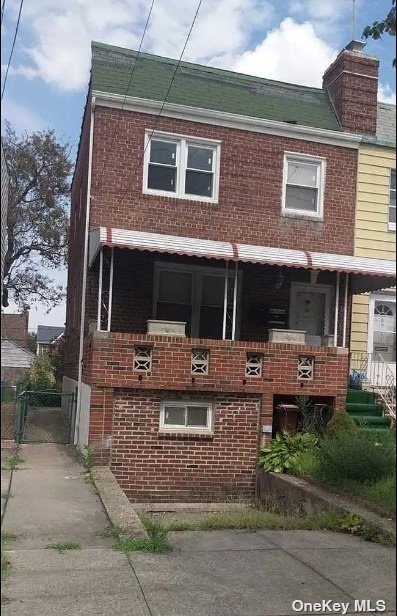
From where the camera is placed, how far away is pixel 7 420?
169cm

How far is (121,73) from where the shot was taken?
33.1 ft

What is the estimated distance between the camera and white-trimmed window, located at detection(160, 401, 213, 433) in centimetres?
911

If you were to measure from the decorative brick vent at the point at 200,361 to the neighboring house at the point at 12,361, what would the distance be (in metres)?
7.40

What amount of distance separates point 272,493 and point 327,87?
750 cm

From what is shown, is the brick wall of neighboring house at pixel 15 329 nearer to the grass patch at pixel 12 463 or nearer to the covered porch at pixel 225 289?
the grass patch at pixel 12 463

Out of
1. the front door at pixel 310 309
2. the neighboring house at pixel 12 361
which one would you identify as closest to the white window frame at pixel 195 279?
the front door at pixel 310 309

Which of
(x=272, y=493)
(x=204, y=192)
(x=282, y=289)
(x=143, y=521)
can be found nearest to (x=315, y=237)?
(x=282, y=289)

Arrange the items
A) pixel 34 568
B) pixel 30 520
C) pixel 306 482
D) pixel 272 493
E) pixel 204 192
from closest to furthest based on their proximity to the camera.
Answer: pixel 30 520 < pixel 34 568 < pixel 306 482 < pixel 272 493 < pixel 204 192

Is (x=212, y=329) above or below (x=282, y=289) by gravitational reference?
below

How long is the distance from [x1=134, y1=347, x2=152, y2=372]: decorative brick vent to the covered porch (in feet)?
3.41

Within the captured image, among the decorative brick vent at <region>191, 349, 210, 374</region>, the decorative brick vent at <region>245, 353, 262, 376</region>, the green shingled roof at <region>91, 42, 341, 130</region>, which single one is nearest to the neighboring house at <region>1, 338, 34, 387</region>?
the decorative brick vent at <region>191, 349, 210, 374</region>

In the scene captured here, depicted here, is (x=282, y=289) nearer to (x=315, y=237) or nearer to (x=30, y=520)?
(x=315, y=237)

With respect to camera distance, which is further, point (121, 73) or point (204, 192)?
point (204, 192)

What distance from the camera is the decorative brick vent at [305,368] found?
31.6ft
